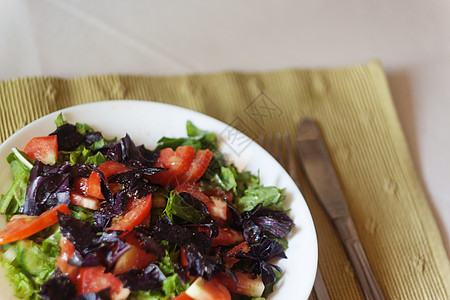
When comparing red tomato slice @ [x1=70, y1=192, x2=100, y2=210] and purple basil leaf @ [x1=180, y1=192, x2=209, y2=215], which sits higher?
red tomato slice @ [x1=70, y1=192, x2=100, y2=210]

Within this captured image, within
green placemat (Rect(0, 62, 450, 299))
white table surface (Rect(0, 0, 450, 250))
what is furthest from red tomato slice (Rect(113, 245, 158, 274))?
white table surface (Rect(0, 0, 450, 250))

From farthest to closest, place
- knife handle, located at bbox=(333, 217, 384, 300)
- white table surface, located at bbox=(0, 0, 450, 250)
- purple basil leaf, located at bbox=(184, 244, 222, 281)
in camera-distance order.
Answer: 1. white table surface, located at bbox=(0, 0, 450, 250)
2. knife handle, located at bbox=(333, 217, 384, 300)
3. purple basil leaf, located at bbox=(184, 244, 222, 281)

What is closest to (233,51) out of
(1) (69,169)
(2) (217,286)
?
(1) (69,169)

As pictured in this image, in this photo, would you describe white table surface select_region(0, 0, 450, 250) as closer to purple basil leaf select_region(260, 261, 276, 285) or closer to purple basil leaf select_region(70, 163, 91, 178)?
purple basil leaf select_region(70, 163, 91, 178)

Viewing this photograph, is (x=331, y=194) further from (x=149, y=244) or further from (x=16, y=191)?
(x=16, y=191)

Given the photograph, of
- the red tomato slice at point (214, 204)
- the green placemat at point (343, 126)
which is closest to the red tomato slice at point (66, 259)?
the red tomato slice at point (214, 204)

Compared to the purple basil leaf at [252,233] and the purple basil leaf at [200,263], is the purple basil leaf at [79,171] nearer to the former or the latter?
the purple basil leaf at [200,263]
